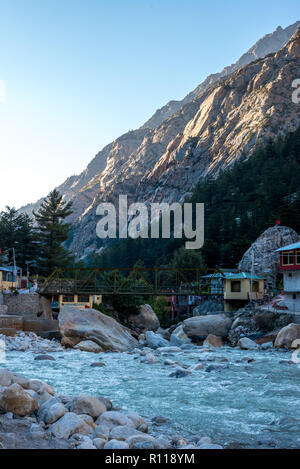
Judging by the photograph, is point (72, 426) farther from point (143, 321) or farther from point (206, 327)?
point (143, 321)

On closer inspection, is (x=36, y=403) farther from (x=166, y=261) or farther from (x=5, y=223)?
(x=166, y=261)

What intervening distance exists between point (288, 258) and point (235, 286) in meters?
7.31

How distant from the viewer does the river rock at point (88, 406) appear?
35.2 feet

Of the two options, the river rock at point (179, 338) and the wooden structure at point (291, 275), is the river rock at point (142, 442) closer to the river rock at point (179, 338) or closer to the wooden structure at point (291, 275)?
the river rock at point (179, 338)

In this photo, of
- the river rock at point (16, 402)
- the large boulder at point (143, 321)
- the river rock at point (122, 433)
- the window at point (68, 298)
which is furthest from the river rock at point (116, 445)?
the large boulder at point (143, 321)

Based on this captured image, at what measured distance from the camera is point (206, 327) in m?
37.1

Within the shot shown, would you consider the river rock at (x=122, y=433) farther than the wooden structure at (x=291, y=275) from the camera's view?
No

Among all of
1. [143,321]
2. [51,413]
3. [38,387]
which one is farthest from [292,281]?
[51,413]

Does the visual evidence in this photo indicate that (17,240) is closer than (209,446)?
No

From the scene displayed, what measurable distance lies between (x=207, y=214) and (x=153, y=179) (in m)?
93.0

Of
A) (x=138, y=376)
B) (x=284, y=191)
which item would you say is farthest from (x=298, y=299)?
(x=284, y=191)

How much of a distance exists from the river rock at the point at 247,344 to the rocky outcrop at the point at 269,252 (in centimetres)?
2167

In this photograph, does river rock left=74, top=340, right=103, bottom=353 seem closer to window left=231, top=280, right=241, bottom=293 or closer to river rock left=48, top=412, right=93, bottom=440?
river rock left=48, top=412, right=93, bottom=440
